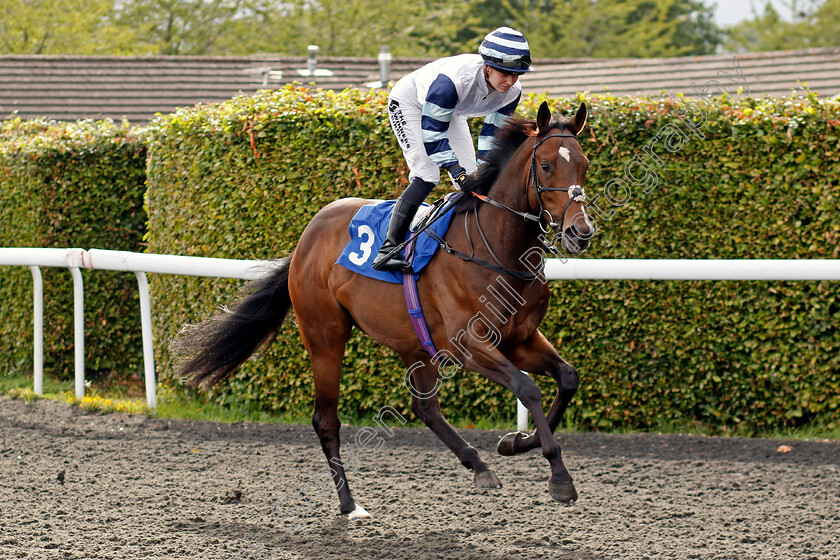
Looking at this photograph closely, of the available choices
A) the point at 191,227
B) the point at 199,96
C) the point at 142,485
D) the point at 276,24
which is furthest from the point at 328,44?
the point at 142,485

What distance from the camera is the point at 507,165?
143 inches

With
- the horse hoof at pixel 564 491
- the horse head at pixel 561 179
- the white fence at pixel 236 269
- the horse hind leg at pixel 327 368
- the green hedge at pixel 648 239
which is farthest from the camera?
the green hedge at pixel 648 239

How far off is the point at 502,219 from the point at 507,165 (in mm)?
229

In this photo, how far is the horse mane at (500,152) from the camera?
363 centimetres

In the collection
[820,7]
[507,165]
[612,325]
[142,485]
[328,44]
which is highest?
[820,7]

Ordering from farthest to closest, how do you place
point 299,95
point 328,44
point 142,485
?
point 328,44 → point 299,95 → point 142,485

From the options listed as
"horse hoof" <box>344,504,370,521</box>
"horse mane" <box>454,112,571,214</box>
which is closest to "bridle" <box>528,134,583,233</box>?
"horse mane" <box>454,112,571,214</box>

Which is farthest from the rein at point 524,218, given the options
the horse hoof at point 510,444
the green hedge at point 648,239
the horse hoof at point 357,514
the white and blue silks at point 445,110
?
the green hedge at point 648,239

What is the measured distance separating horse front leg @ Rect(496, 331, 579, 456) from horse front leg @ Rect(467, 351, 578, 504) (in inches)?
3.6

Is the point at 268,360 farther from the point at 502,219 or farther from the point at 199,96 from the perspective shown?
the point at 199,96

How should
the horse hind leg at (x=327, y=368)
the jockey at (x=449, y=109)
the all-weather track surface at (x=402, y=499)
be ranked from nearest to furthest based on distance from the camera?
the all-weather track surface at (x=402, y=499) < the jockey at (x=449, y=109) < the horse hind leg at (x=327, y=368)

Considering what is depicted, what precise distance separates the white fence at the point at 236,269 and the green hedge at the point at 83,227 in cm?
70

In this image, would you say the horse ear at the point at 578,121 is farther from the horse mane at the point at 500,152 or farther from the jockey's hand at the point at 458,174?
the jockey's hand at the point at 458,174

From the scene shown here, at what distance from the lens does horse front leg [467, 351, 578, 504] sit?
127 inches
